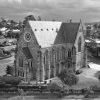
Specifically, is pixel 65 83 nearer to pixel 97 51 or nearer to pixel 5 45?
pixel 97 51

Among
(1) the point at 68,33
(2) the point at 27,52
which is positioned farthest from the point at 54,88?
(1) the point at 68,33

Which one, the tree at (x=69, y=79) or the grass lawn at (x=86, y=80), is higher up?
the tree at (x=69, y=79)

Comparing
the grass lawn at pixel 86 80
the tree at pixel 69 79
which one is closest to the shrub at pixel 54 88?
the grass lawn at pixel 86 80

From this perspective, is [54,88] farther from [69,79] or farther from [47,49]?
[47,49]

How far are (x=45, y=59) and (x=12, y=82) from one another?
12355mm

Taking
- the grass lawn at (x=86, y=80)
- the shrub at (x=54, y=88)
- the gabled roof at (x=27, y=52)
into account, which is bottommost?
the grass lawn at (x=86, y=80)

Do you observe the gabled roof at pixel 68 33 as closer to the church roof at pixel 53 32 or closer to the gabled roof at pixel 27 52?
the church roof at pixel 53 32

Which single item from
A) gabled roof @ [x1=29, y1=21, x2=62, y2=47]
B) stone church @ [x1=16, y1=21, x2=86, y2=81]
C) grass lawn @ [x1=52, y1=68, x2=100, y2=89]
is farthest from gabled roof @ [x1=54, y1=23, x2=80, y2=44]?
grass lawn @ [x1=52, y1=68, x2=100, y2=89]

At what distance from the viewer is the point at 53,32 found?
6506 centimetres

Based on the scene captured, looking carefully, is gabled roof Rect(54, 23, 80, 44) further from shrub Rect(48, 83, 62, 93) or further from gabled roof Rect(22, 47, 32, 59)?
shrub Rect(48, 83, 62, 93)

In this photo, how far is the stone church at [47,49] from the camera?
191 feet

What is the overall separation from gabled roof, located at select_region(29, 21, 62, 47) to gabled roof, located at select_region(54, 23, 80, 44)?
2.61m

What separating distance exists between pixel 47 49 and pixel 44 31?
5.97m

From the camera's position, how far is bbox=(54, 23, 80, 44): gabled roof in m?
67.4
